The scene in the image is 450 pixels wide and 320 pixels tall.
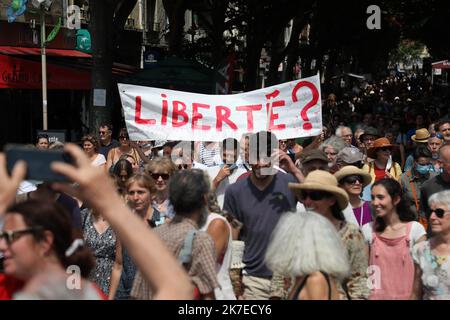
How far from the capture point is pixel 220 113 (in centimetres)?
893

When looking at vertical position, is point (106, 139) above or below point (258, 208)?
above

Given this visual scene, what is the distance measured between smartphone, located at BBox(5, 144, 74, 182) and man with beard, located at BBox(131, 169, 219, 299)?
1.45 m

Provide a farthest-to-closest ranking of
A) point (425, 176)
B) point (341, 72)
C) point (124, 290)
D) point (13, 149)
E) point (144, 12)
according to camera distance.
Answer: point (341, 72) < point (144, 12) < point (425, 176) < point (124, 290) < point (13, 149)

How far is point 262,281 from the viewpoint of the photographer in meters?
6.25

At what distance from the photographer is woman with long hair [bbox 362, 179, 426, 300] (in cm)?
560

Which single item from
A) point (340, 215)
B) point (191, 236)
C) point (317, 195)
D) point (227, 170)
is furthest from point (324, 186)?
point (227, 170)

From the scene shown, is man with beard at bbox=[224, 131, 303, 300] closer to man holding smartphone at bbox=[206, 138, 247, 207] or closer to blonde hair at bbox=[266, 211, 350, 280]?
man holding smartphone at bbox=[206, 138, 247, 207]

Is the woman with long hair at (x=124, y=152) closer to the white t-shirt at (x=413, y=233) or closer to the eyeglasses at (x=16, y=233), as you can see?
the white t-shirt at (x=413, y=233)

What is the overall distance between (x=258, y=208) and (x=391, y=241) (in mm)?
1034

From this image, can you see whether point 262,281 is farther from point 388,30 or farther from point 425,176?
point 388,30

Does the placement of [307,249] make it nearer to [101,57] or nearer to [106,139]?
[106,139]

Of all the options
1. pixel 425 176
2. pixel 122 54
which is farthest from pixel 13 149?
pixel 122 54

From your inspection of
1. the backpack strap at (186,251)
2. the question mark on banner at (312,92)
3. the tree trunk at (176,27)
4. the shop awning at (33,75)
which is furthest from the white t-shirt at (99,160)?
the tree trunk at (176,27)

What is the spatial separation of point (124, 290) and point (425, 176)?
13.1 feet
